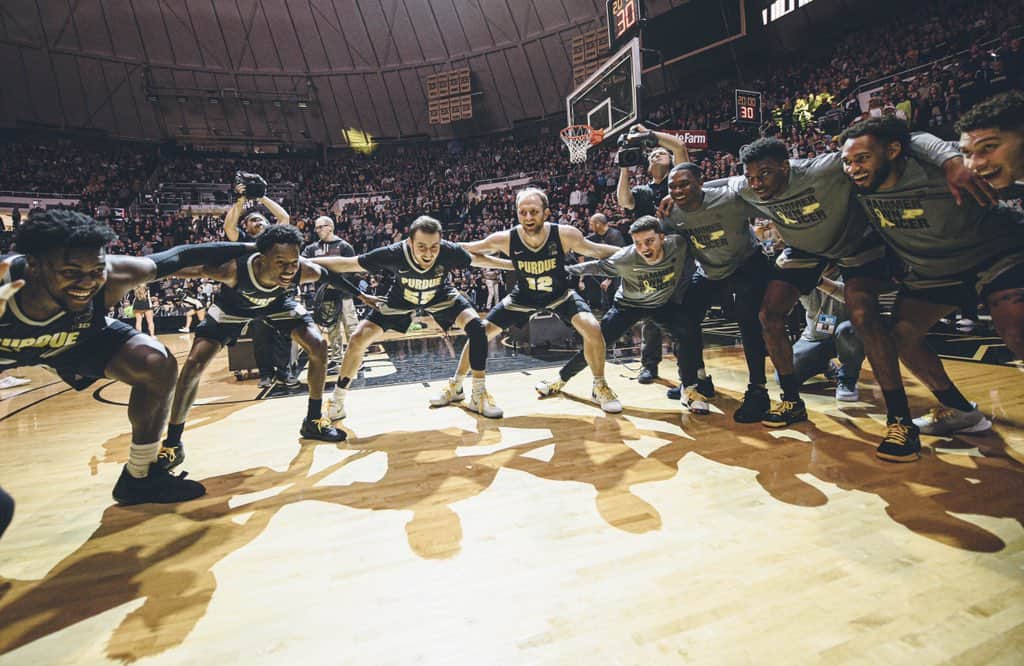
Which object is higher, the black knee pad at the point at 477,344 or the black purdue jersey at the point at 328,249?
the black purdue jersey at the point at 328,249

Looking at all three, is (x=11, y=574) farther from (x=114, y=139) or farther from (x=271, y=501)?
(x=114, y=139)

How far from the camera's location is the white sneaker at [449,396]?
392 cm

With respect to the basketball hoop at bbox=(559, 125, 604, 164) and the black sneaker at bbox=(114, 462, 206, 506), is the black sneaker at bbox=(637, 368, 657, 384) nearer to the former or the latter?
the black sneaker at bbox=(114, 462, 206, 506)

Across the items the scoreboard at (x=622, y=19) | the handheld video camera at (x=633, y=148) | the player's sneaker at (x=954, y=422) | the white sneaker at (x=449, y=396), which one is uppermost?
the scoreboard at (x=622, y=19)

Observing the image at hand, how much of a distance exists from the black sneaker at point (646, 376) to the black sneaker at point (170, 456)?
3.56 m

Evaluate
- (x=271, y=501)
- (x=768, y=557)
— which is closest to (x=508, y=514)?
(x=768, y=557)

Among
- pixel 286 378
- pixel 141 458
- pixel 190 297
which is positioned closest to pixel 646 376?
pixel 286 378

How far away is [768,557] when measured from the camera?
165 cm

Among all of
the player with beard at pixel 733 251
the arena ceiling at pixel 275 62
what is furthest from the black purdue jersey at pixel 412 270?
the arena ceiling at pixel 275 62

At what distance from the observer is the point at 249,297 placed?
9.68 ft

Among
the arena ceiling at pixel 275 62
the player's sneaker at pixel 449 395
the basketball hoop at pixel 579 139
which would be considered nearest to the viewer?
the player's sneaker at pixel 449 395

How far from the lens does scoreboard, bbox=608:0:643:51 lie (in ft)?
34.4

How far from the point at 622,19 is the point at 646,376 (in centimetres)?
1064

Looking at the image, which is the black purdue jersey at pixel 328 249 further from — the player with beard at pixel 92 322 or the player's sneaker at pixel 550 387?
the player's sneaker at pixel 550 387
